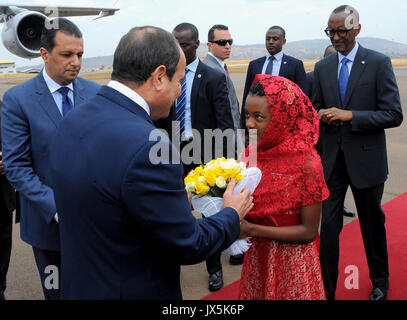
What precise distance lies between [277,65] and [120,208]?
5061mm

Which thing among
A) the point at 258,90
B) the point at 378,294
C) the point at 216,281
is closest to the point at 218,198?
the point at 258,90

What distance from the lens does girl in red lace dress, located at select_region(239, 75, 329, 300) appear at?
6.97 feet

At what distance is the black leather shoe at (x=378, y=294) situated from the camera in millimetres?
3232

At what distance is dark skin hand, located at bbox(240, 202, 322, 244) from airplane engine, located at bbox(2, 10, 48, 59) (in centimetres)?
585

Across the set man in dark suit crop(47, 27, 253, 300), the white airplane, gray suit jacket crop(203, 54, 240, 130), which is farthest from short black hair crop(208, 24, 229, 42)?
man in dark suit crop(47, 27, 253, 300)

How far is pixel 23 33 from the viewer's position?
21.9 ft

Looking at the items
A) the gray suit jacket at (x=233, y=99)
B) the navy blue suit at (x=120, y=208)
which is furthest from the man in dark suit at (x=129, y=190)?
the gray suit jacket at (x=233, y=99)

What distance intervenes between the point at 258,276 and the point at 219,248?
0.93 metres

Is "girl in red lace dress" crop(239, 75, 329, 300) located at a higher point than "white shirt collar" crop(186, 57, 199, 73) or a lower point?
lower

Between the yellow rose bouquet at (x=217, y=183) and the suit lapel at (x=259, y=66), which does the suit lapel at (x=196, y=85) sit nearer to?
the yellow rose bouquet at (x=217, y=183)

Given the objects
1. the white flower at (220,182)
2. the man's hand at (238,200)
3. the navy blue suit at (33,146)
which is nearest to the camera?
the man's hand at (238,200)

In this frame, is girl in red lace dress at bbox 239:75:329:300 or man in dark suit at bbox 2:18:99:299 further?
man in dark suit at bbox 2:18:99:299

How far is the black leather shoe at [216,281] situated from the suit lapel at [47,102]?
2037 mm

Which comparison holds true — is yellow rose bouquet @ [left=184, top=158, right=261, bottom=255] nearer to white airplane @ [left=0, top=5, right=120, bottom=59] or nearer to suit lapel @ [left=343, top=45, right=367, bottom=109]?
suit lapel @ [left=343, top=45, right=367, bottom=109]
